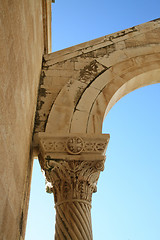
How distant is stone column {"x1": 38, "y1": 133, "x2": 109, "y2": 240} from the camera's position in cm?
394

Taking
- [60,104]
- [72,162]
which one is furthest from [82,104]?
[72,162]

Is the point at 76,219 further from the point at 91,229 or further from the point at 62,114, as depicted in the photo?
the point at 62,114

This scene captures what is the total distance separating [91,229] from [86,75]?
2880mm

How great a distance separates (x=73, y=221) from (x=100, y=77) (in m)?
2.78

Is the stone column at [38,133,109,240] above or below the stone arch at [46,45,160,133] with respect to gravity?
below

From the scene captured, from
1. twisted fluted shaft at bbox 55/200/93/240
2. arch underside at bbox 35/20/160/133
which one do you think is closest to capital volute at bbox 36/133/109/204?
twisted fluted shaft at bbox 55/200/93/240

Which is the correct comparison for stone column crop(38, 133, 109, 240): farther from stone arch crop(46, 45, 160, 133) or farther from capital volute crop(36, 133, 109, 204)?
stone arch crop(46, 45, 160, 133)

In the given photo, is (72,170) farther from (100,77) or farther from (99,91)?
(100,77)

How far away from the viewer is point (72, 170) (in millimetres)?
4199

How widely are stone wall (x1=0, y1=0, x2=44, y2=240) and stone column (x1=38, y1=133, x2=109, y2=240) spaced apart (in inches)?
19.0

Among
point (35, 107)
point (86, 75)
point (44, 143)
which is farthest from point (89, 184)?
point (86, 75)

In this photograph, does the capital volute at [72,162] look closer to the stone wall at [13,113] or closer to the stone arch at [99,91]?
the stone arch at [99,91]

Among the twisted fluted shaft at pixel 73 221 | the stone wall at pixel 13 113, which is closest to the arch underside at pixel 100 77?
the stone wall at pixel 13 113

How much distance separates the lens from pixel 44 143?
14.3 feet
